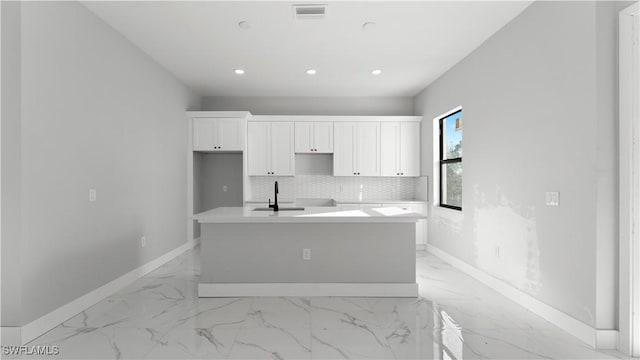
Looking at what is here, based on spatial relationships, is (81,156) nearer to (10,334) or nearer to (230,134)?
(10,334)

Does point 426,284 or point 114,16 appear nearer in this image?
point 114,16

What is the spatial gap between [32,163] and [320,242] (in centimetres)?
249

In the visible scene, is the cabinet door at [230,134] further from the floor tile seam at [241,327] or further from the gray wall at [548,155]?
the gray wall at [548,155]

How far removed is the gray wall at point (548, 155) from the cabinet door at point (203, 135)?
3.96 m

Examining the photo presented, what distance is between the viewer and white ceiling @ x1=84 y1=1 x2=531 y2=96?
3.06 metres

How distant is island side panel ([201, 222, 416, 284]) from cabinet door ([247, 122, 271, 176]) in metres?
2.64

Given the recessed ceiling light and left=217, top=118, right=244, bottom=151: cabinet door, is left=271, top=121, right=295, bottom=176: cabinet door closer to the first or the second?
left=217, top=118, right=244, bottom=151: cabinet door

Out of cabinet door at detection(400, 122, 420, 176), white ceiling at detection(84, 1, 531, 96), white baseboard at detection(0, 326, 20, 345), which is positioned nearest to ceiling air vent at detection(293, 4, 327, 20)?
white ceiling at detection(84, 1, 531, 96)

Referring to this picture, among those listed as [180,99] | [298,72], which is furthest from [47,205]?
[298,72]

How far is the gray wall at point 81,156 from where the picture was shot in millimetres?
2453

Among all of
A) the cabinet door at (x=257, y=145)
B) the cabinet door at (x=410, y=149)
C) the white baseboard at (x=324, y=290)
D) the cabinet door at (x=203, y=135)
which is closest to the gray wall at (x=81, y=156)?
the cabinet door at (x=203, y=135)

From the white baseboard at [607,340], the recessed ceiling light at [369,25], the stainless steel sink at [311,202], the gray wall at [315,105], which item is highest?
the recessed ceiling light at [369,25]

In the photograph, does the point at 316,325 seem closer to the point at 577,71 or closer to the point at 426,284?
the point at 426,284

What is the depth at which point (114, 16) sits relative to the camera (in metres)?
3.22
